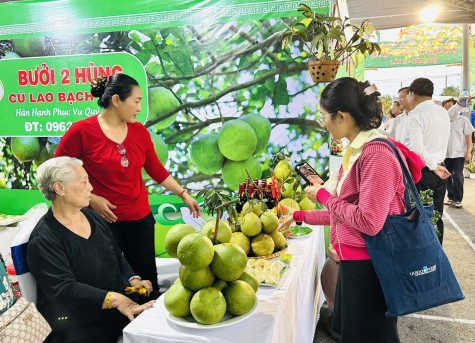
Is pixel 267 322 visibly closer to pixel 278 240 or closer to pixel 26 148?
pixel 278 240

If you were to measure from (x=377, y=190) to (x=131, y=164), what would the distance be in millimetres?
1538

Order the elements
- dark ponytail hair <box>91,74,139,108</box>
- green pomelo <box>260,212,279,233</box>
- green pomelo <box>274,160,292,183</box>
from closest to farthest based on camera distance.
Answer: green pomelo <box>260,212,279,233</box>
dark ponytail hair <box>91,74,139,108</box>
green pomelo <box>274,160,292,183</box>

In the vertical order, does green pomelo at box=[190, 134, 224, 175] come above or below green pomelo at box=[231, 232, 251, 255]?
above

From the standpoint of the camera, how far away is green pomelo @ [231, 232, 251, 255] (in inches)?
73.5

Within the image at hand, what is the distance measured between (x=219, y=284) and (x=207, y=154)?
248cm

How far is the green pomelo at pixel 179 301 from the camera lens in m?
1.27

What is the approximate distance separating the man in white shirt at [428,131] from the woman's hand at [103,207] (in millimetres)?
2595

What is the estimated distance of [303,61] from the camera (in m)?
3.35

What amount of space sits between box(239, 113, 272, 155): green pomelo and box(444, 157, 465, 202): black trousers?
461cm

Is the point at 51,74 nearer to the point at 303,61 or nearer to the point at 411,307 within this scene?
the point at 303,61

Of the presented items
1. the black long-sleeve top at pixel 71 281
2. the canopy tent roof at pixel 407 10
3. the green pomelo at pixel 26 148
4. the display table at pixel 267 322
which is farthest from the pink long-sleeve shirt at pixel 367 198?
the canopy tent roof at pixel 407 10

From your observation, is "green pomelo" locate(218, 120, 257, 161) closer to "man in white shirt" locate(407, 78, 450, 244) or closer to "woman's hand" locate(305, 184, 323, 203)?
"man in white shirt" locate(407, 78, 450, 244)

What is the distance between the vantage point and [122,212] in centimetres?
242

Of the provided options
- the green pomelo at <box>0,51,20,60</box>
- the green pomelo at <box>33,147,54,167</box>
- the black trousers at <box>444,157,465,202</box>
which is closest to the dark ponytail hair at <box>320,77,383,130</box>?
the green pomelo at <box>33,147,54,167</box>
